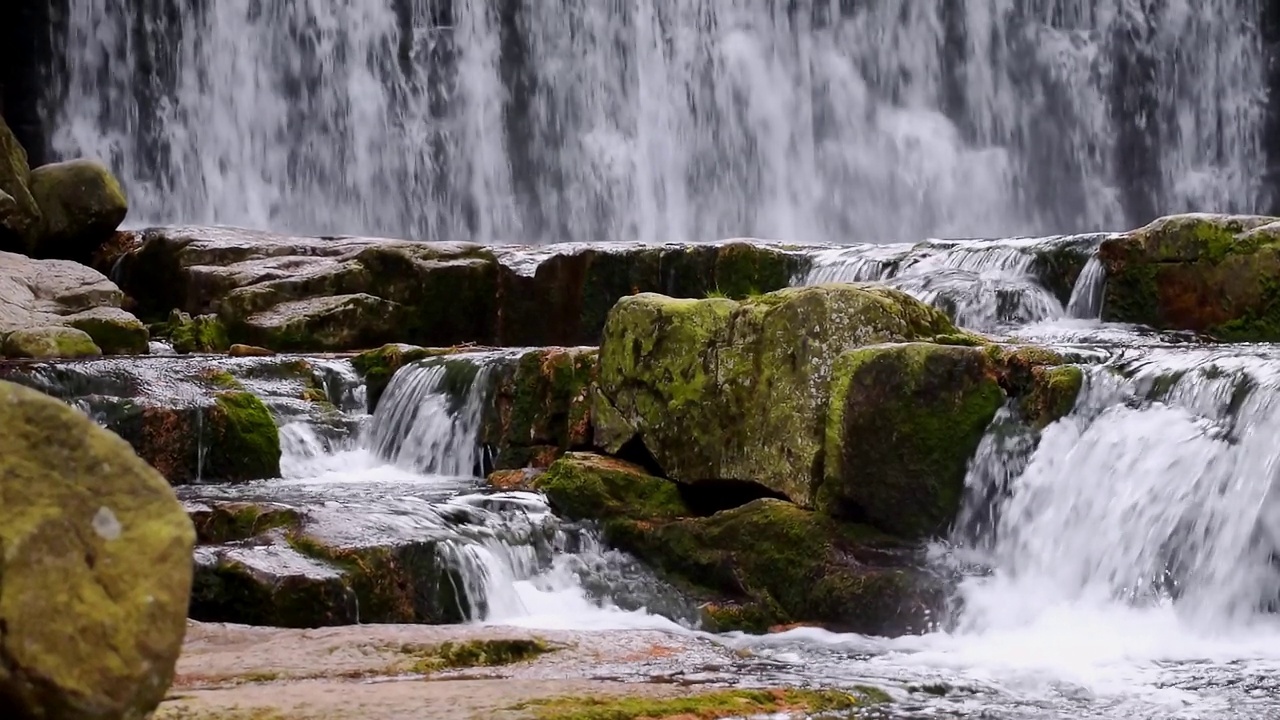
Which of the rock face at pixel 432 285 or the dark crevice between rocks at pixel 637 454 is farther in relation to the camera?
the rock face at pixel 432 285

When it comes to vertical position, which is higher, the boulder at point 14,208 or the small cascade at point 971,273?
the boulder at point 14,208

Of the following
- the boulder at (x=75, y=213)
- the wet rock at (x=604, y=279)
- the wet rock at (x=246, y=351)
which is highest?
the boulder at (x=75, y=213)

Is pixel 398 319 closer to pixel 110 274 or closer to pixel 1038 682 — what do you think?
pixel 110 274

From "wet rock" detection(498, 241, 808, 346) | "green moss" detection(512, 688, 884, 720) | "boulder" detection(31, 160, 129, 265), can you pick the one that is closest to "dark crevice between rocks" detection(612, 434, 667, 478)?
"green moss" detection(512, 688, 884, 720)

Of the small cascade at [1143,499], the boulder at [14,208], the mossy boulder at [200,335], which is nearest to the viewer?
the small cascade at [1143,499]

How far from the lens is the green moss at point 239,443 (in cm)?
1120

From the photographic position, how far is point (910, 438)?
8352 mm

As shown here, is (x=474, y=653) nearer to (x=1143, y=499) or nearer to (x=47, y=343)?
(x=1143, y=499)

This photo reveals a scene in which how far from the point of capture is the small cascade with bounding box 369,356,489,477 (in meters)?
11.7

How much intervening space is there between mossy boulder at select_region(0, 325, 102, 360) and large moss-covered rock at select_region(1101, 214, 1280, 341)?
9.91m

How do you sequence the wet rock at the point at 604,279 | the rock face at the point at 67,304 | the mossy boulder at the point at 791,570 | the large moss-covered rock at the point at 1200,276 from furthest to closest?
the wet rock at the point at 604,279
the rock face at the point at 67,304
the large moss-covered rock at the point at 1200,276
the mossy boulder at the point at 791,570

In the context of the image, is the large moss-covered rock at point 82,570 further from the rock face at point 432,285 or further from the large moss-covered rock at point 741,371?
the rock face at point 432,285

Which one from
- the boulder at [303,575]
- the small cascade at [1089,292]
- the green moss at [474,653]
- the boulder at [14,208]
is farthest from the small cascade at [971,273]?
the boulder at [14,208]

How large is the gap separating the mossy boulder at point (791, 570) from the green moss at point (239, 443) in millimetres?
3829
